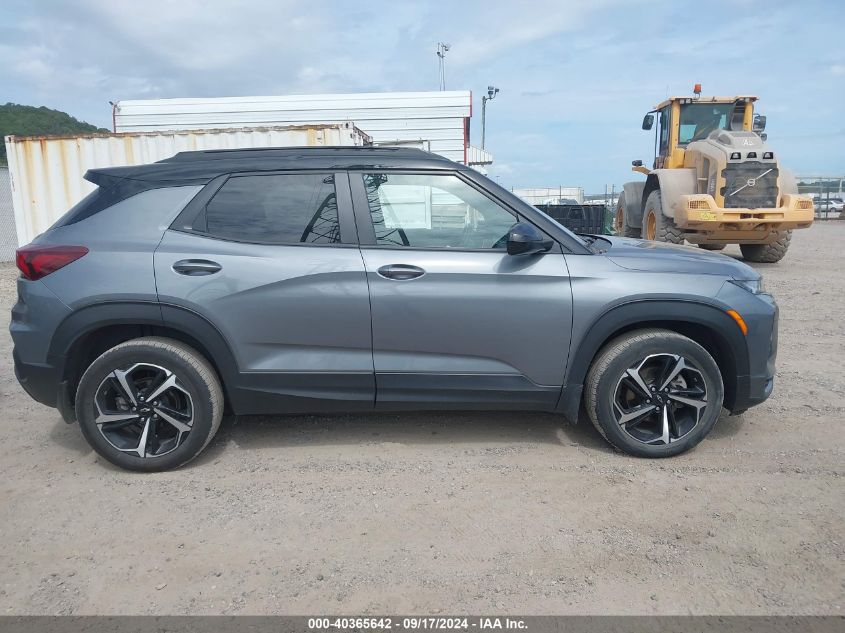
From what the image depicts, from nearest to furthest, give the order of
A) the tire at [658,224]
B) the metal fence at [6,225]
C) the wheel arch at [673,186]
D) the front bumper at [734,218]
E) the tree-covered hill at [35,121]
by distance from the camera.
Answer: the front bumper at [734,218]
the wheel arch at [673,186]
the tire at [658,224]
the metal fence at [6,225]
the tree-covered hill at [35,121]

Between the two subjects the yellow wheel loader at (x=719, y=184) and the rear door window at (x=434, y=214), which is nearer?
the rear door window at (x=434, y=214)

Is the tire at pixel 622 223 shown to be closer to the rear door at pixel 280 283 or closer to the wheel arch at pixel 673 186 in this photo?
the wheel arch at pixel 673 186

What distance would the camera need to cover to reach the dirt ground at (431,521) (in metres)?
2.47

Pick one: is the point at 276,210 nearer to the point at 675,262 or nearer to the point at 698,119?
the point at 675,262

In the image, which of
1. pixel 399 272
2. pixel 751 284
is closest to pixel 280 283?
pixel 399 272

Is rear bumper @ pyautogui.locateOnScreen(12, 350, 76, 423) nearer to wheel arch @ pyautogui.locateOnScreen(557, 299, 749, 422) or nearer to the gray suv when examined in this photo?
the gray suv

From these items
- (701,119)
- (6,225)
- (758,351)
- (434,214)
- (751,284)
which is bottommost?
(758,351)

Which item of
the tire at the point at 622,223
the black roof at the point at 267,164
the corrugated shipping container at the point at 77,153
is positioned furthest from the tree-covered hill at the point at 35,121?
the black roof at the point at 267,164

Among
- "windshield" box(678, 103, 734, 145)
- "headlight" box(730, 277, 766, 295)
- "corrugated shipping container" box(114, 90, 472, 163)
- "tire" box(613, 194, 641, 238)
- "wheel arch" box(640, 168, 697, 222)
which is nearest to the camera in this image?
"headlight" box(730, 277, 766, 295)

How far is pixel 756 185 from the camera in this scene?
11.2 meters

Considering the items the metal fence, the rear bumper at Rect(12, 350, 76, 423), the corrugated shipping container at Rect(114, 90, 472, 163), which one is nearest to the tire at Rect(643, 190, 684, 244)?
the corrugated shipping container at Rect(114, 90, 472, 163)

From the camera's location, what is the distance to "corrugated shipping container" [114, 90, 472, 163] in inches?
625

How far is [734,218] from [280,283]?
982cm

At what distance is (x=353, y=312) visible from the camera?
3449 mm
